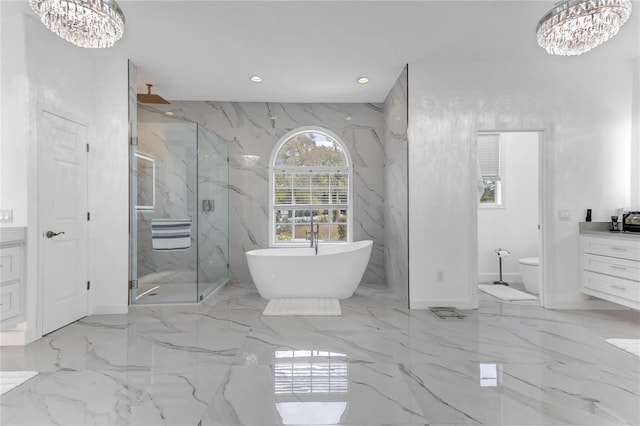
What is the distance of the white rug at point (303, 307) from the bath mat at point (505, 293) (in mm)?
2033

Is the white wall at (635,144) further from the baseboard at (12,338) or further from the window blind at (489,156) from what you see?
the baseboard at (12,338)

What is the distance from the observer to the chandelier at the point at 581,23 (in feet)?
7.18

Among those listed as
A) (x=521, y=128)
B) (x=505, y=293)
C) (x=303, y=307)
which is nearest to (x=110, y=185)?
(x=303, y=307)

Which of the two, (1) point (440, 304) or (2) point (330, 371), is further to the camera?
(1) point (440, 304)

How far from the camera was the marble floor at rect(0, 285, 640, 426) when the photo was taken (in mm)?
1766

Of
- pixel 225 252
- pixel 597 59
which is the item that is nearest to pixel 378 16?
pixel 597 59

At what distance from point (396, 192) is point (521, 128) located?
4.99ft

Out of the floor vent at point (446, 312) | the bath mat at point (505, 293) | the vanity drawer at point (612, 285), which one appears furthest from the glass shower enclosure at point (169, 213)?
the vanity drawer at point (612, 285)

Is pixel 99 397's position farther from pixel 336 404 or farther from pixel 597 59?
pixel 597 59

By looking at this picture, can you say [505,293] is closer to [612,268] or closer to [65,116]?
[612,268]

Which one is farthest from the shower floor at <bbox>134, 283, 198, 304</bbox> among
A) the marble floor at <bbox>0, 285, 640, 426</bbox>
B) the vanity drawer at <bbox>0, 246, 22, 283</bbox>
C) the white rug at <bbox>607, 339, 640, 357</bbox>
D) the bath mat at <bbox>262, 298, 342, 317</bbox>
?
the white rug at <bbox>607, 339, 640, 357</bbox>

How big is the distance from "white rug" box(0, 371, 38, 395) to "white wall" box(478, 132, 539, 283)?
511 cm

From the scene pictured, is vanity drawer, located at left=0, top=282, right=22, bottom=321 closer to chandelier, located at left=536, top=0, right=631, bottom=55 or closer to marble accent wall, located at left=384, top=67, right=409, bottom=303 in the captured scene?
marble accent wall, located at left=384, top=67, right=409, bottom=303

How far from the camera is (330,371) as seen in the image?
2.24m
